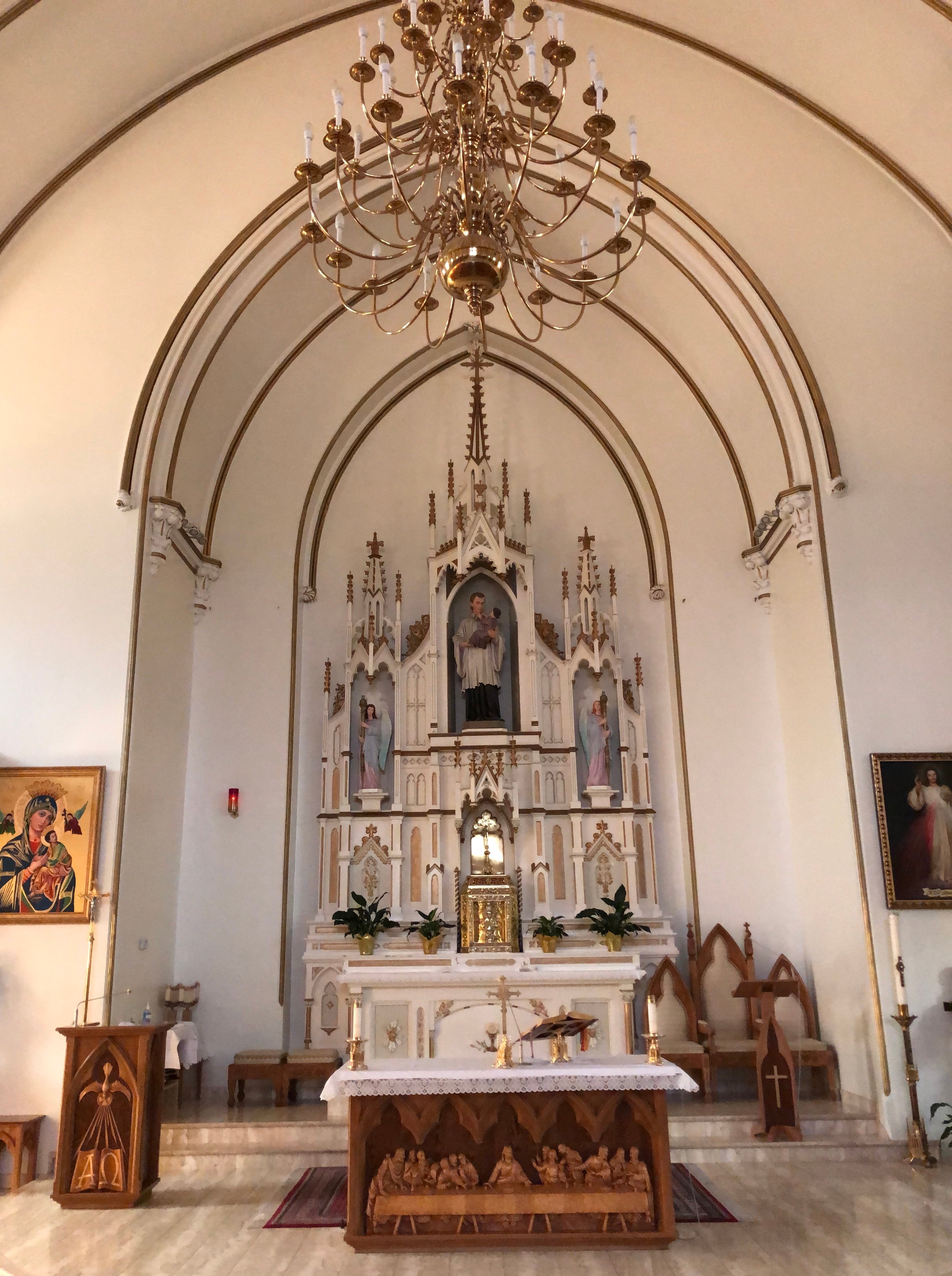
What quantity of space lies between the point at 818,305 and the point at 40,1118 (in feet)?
30.8

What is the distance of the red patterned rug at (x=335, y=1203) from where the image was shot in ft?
20.0

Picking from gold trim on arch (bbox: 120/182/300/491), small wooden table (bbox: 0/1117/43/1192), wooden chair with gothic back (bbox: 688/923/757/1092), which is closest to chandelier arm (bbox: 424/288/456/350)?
gold trim on arch (bbox: 120/182/300/491)

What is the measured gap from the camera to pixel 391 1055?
337 inches

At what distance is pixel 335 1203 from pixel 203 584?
20.5 ft

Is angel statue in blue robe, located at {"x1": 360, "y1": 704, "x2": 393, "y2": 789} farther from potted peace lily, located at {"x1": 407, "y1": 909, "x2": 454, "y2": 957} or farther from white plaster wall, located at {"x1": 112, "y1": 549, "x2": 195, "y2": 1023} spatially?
white plaster wall, located at {"x1": 112, "y1": 549, "x2": 195, "y2": 1023}

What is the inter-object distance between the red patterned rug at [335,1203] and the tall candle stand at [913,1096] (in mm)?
1691

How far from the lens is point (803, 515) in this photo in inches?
359

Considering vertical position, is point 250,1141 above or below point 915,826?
below

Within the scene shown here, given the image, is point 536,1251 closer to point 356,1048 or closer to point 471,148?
point 356,1048

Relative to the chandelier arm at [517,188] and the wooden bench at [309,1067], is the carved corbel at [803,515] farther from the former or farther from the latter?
the wooden bench at [309,1067]

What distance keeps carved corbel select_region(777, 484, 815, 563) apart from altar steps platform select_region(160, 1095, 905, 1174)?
4.69 metres

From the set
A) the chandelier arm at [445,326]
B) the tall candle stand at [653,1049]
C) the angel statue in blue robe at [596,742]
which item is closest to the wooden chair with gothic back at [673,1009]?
the angel statue in blue robe at [596,742]

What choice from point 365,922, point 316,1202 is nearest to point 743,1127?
point 316,1202

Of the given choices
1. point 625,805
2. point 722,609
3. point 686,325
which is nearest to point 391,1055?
point 625,805
